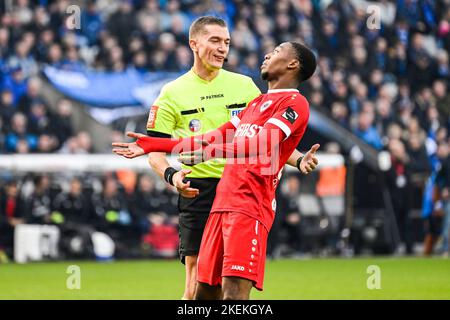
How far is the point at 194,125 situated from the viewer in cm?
854

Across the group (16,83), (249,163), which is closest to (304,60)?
(249,163)

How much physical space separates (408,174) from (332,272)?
5.29 metres

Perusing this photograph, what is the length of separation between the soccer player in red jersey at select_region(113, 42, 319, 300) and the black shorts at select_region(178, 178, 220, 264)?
32.5 inches

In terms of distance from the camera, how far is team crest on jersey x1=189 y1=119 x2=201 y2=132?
8531 mm

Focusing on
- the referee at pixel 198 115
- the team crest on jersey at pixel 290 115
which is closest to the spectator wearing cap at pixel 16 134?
the referee at pixel 198 115

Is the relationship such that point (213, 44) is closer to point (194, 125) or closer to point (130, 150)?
point (194, 125)

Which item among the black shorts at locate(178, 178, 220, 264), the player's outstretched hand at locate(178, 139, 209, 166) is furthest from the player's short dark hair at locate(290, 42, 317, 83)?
the black shorts at locate(178, 178, 220, 264)

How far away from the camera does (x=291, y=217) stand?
64.4ft

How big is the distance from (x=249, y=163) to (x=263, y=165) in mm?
96

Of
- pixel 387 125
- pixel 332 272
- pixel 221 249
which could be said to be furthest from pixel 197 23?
pixel 387 125

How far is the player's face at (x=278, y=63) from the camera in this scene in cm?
753

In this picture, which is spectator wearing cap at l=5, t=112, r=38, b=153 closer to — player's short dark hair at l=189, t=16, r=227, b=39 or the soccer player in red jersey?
player's short dark hair at l=189, t=16, r=227, b=39

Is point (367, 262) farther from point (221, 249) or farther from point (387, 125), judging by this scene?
point (221, 249)

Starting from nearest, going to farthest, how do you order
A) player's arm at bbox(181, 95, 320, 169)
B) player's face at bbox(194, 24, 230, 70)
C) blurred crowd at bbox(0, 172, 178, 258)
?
player's arm at bbox(181, 95, 320, 169) → player's face at bbox(194, 24, 230, 70) → blurred crowd at bbox(0, 172, 178, 258)
